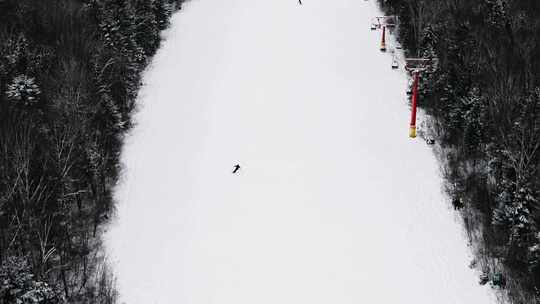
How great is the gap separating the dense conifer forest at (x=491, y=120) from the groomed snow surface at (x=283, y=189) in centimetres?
129

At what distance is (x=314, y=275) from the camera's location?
24.5 m

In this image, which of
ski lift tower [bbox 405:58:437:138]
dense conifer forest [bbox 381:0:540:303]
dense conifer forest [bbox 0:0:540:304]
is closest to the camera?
dense conifer forest [bbox 0:0:540:304]

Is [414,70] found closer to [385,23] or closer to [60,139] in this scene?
[385,23]

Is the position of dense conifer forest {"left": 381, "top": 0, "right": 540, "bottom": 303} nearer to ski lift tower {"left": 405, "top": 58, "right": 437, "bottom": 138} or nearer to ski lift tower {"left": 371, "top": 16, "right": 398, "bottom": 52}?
ski lift tower {"left": 405, "top": 58, "right": 437, "bottom": 138}

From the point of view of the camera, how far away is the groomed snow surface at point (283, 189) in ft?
79.6

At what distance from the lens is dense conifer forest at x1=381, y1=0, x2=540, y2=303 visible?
22.8 meters

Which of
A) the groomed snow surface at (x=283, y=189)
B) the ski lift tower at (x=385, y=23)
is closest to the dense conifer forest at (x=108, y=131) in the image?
the groomed snow surface at (x=283, y=189)

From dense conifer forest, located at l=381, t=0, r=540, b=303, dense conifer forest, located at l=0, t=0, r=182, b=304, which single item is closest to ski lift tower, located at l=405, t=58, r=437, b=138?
dense conifer forest, located at l=381, t=0, r=540, b=303

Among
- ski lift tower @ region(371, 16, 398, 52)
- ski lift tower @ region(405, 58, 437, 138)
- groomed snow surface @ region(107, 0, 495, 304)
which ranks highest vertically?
ski lift tower @ region(371, 16, 398, 52)

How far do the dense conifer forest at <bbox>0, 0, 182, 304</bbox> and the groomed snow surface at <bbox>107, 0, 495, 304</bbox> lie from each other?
64.4 inches

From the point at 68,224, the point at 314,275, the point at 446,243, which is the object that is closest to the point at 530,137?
the point at 446,243

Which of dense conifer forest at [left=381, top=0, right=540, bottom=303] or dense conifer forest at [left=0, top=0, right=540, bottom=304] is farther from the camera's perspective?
dense conifer forest at [left=381, top=0, right=540, bottom=303]

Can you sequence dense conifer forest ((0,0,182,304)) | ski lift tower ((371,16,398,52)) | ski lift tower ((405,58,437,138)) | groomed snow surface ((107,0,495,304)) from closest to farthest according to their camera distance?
dense conifer forest ((0,0,182,304)) → groomed snow surface ((107,0,495,304)) → ski lift tower ((405,58,437,138)) → ski lift tower ((371,16,398,52))

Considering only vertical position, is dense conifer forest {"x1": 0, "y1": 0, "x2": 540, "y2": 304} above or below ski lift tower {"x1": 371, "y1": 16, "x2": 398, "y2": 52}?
below
